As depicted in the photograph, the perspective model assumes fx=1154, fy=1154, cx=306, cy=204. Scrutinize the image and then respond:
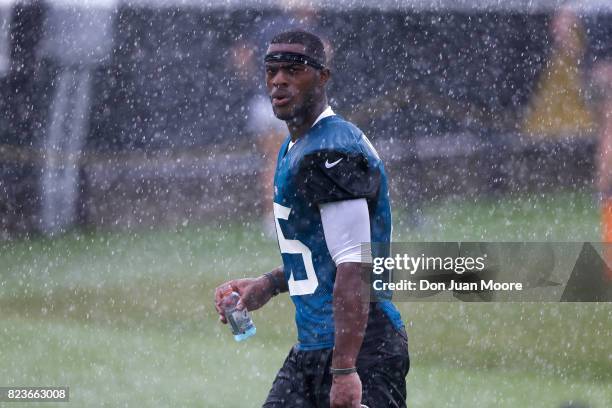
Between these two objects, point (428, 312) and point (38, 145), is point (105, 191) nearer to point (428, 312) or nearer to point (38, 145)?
point (38, 145)

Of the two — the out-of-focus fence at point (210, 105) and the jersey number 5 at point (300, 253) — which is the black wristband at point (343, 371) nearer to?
the jersey number 5 at point (300, 253)

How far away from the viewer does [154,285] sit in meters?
12.8

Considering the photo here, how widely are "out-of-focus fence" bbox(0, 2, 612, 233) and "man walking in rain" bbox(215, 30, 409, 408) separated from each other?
427 inches

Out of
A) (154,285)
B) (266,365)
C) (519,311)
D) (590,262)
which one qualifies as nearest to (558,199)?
(590,262)

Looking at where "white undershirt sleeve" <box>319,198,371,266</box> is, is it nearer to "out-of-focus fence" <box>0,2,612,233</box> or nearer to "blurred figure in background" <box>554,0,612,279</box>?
"out-of-focus fence" <box>0,2,612,233</box>

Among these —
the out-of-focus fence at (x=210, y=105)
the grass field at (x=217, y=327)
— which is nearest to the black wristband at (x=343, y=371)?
the grass field at (x=217, y=327)

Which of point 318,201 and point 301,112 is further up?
point 301,112

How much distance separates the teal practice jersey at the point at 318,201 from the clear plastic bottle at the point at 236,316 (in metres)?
0.32

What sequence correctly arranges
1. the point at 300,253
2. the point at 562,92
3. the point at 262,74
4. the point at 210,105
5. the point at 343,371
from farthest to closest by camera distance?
the point at 562,92, the point at 210,105, the point at 262,74, the point at 300,253, the point at 343,371

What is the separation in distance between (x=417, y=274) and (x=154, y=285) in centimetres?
423

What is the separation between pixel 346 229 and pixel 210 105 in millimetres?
12222

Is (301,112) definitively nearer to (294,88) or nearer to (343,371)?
(294,88)

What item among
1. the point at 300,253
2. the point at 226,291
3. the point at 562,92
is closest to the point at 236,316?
the point at 226,291

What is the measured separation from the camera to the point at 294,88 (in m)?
3.58
